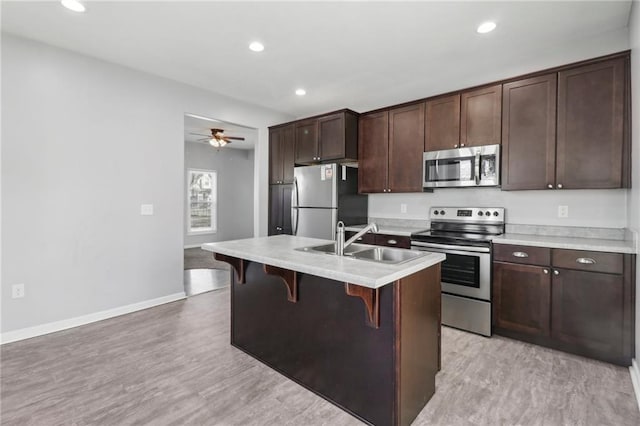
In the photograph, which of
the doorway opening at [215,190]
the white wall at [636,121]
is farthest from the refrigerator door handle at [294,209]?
the white wall at [636,121]

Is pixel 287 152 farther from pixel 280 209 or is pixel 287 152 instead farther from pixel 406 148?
pixel 406 148

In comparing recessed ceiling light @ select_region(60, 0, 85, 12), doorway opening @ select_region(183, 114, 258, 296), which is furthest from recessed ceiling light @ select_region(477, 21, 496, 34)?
doorway opening @ select_region(183, 114, 258, 296)

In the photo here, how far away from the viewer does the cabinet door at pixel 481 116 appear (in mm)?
3037

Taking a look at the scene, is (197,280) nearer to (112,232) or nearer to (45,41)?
(112,232)

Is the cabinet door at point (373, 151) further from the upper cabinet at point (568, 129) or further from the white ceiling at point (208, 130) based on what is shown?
the white ceiling at point (208, 130)

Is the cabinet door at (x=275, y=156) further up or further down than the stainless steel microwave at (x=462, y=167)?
further up

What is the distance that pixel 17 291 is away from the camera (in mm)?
2762

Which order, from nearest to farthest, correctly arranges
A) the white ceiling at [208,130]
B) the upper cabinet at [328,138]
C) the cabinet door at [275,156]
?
the upper cabinet at [328,138] → the cabinet door at [275,156] → the white ceiling at [208,130]

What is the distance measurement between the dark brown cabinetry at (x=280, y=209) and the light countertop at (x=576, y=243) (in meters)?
2.75

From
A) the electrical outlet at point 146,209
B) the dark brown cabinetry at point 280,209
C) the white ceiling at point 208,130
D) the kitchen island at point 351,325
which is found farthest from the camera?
the white ceiling at point 208,130

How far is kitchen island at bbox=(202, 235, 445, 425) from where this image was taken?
1.58m

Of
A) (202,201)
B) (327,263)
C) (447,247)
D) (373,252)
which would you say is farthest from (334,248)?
(202,201)

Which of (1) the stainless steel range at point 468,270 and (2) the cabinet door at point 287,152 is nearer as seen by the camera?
(1) the stainless steel range at point 468,270

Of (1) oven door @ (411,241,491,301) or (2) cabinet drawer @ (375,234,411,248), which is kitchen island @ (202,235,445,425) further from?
(2) cabinet drawer @ (375,234,411,248)
